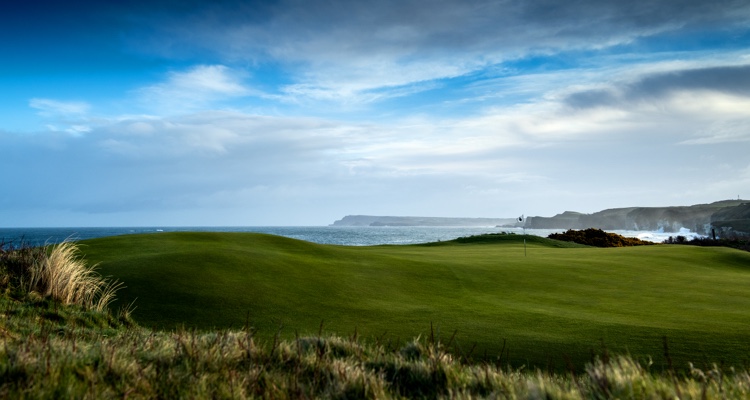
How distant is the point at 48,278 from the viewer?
369 inches

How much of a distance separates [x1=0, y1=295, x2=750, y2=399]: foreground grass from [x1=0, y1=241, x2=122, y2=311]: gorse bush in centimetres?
451

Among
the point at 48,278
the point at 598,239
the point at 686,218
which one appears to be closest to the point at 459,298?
the point at 48,278

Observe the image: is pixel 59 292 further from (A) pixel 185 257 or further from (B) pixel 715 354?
(B) pixel 715 354

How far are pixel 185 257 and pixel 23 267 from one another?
4389 millimetres

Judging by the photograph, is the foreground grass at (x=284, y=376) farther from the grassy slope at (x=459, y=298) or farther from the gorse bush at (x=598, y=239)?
the gorse bush at (x=598, y=239)

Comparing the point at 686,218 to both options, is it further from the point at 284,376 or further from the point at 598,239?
the point at 284,376

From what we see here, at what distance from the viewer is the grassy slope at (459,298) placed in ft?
27.8

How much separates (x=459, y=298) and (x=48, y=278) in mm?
8770

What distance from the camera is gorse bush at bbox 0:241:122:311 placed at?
30.5ft

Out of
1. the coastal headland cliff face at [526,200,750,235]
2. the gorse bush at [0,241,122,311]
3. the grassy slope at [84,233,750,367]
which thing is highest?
the coastal headland cliff face at [526,200,750,235]

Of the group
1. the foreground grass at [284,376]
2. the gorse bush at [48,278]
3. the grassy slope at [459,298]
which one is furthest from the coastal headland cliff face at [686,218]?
the gorse bush at [48,278]

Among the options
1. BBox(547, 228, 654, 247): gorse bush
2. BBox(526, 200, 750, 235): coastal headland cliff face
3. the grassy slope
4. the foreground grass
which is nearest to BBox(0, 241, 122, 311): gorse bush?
the grassy slope

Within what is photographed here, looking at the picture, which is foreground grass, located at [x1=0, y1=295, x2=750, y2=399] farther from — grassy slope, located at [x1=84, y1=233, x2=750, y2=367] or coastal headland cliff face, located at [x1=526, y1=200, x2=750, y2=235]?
coastal headland cliff face, located at [x1=526, y1=200, x2=750, y2=235]

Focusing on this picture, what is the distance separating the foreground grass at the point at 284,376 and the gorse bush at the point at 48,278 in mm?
4513
